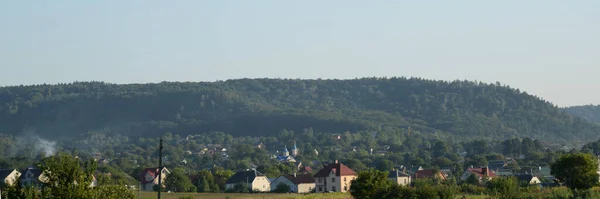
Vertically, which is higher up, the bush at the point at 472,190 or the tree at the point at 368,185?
the tree at the point at 368,185

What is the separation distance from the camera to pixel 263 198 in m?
73.7

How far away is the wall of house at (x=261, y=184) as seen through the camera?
104 m

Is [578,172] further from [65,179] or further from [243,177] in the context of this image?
[65,179]

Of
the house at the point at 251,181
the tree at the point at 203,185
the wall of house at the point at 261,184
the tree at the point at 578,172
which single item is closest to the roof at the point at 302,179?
the wall of house at the point at 261,184

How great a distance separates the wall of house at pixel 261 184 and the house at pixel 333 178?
525 centimetres

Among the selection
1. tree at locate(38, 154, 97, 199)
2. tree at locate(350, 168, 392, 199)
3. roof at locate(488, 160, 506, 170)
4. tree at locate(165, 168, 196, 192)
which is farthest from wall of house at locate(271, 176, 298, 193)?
tree at locate(38, 154, 97, 199)

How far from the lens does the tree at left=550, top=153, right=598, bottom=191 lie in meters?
74.1

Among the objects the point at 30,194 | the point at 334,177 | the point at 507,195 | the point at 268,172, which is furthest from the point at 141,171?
the point at 30,194

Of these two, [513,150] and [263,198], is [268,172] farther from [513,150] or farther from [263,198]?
[513,150]

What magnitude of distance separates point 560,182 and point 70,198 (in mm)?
51033

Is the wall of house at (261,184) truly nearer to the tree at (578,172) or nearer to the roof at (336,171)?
the roof at (336,171)

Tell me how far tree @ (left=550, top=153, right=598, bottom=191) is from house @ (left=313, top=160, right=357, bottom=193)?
2772 cm

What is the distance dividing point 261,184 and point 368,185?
38.0m

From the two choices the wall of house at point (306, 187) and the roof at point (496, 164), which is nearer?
the wall of house at point (306, 187)
